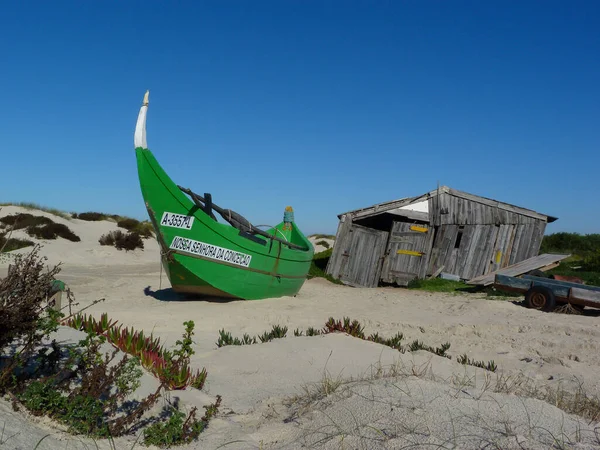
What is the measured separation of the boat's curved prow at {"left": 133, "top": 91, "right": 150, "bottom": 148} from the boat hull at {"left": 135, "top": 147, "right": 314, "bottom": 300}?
0.14 metres

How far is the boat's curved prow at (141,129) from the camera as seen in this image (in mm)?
10258

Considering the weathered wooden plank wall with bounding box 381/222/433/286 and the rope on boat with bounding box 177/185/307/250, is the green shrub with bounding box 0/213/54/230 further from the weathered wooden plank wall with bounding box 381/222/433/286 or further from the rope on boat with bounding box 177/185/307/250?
the weathered wooden plank wall with bounding box 381/222/433/286

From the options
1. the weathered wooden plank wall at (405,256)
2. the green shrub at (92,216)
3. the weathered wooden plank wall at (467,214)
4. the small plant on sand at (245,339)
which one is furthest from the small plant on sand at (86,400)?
the green shrub at (92,216)

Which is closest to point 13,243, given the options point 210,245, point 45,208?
point 45,208

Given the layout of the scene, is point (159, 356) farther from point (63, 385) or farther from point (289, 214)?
point (289, 214)

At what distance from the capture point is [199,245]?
10.6 metres

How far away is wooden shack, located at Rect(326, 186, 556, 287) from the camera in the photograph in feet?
56.7

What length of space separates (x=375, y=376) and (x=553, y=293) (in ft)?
27.0

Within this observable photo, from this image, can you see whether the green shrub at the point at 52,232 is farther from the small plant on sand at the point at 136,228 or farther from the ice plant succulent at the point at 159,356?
the ice plant succulent at the point at 159,356

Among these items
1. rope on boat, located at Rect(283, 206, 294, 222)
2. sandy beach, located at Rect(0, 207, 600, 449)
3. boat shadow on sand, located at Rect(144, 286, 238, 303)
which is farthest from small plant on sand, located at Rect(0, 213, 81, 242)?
rope on boat, located at Rect(283, 206, 294, 222)

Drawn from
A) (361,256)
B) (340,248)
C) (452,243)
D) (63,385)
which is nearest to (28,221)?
(340,248)

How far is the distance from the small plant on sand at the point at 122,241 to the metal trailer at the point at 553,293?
18.6 metres

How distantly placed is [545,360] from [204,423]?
5.33 metres

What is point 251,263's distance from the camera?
11125 mm
